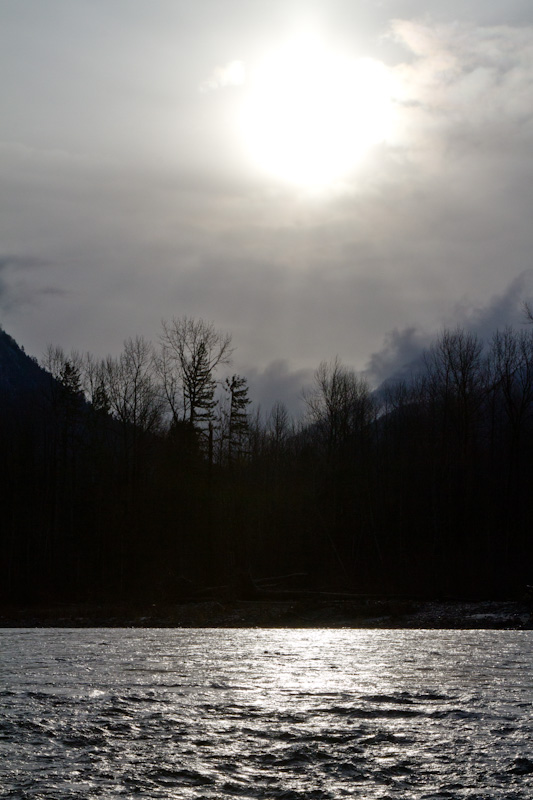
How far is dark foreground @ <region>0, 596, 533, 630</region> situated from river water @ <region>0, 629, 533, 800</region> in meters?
13.1

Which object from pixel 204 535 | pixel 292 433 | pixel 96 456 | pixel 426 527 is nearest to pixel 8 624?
pixel 204 535

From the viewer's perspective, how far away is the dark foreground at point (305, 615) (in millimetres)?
28141

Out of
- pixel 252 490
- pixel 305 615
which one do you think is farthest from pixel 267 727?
pixel 252 490

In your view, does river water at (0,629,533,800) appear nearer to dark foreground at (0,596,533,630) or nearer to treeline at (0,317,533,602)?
dark foreground at (0,596,533,630)

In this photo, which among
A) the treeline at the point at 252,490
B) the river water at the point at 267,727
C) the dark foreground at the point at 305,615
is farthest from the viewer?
the treeline at the point at 252,490

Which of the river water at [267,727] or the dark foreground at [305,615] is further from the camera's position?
the dark foreground at [305,615]

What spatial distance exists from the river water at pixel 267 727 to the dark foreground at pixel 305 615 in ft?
43.1

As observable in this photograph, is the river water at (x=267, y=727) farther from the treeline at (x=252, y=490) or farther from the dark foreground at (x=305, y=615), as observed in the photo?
the treeline at (x=252, y=490)

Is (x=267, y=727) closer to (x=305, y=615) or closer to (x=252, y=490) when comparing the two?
(x=305, y=615)

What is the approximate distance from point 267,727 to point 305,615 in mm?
22999

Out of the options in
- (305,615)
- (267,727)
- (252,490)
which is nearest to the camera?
(267,727)

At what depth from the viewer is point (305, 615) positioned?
100 feet

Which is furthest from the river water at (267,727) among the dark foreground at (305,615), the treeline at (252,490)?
the treeline at (252,490)

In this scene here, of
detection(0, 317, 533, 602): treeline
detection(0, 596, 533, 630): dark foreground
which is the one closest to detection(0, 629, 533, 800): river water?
detection(0, 596, 533, 630): dark foreground
